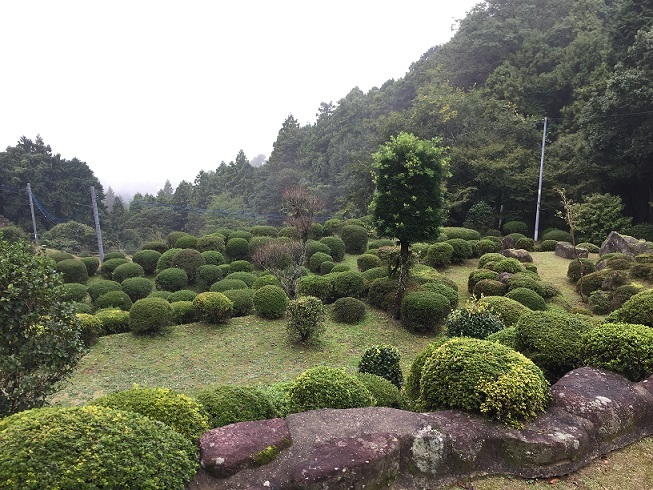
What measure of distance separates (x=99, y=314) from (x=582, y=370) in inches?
478

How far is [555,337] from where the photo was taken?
525cm

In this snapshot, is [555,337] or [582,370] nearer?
[582,370]

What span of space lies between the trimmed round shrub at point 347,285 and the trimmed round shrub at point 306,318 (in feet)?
9.37

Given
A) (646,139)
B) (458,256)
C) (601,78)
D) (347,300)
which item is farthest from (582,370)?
(601,78)

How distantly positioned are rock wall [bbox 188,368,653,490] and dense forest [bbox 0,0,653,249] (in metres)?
10.9

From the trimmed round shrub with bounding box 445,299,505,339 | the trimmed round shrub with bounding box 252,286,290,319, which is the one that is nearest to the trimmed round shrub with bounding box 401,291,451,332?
the trimmed round shrub with bounding box 445,299,505,339

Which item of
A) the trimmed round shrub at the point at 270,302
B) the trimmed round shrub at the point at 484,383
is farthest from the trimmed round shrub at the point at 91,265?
the trimmed round shrub at the point at 484,383

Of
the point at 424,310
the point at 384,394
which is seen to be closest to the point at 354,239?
the point at 424,310

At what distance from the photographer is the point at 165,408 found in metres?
3.53

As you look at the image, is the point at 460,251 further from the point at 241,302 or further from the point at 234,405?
the point at 234,405

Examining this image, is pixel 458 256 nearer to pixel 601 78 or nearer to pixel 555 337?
pixel 555 337

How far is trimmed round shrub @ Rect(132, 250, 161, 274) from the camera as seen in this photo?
62.0 ft

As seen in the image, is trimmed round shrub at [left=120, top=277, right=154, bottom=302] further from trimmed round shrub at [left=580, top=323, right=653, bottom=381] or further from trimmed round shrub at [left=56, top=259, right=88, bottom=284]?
trimmed round shrub at [left=580, top=323, right=653, bottom=381]

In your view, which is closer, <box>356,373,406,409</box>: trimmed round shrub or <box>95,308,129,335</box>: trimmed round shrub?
<box>356,373,406,409</box>: trimmed round shrub
